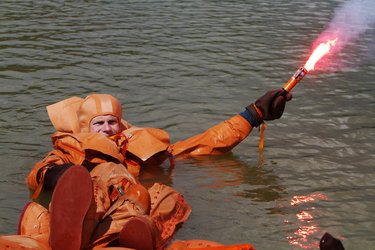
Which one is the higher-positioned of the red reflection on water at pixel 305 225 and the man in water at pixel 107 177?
the man in water at pixel 107 177

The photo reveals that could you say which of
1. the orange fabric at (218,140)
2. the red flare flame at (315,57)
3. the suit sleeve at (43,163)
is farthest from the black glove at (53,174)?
the red flare flame at (315,57)

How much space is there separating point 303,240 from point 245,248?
3.81 ft

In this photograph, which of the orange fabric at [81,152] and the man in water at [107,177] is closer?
the man in water at [107,177]

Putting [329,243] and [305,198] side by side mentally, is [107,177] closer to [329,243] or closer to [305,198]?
[305,198]

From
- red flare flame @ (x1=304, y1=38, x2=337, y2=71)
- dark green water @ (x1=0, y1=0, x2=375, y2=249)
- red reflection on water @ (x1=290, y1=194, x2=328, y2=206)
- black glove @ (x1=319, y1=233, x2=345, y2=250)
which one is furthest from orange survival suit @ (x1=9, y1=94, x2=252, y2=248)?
black glove @ (x1=319, y1=233, x2=345, y2=250)

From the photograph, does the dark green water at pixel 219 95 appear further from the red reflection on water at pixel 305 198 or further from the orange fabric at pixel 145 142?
the orange fabric at pixel 145 142

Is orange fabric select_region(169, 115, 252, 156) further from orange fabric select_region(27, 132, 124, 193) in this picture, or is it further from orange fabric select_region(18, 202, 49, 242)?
orange fabric select_region(18, 202, 49, 242)

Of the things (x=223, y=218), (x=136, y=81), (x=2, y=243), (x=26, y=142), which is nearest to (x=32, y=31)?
(x=136, y=81)

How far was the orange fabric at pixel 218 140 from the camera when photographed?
7.85 metres

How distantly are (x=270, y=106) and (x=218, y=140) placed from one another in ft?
2.18

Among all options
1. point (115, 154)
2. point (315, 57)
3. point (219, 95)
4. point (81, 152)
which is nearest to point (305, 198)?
point (315, 57)

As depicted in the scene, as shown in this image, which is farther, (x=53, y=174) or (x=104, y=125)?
(x=104, y=125)

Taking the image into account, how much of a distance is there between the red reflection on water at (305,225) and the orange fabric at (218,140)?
1.01 meters

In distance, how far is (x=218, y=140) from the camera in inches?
313
